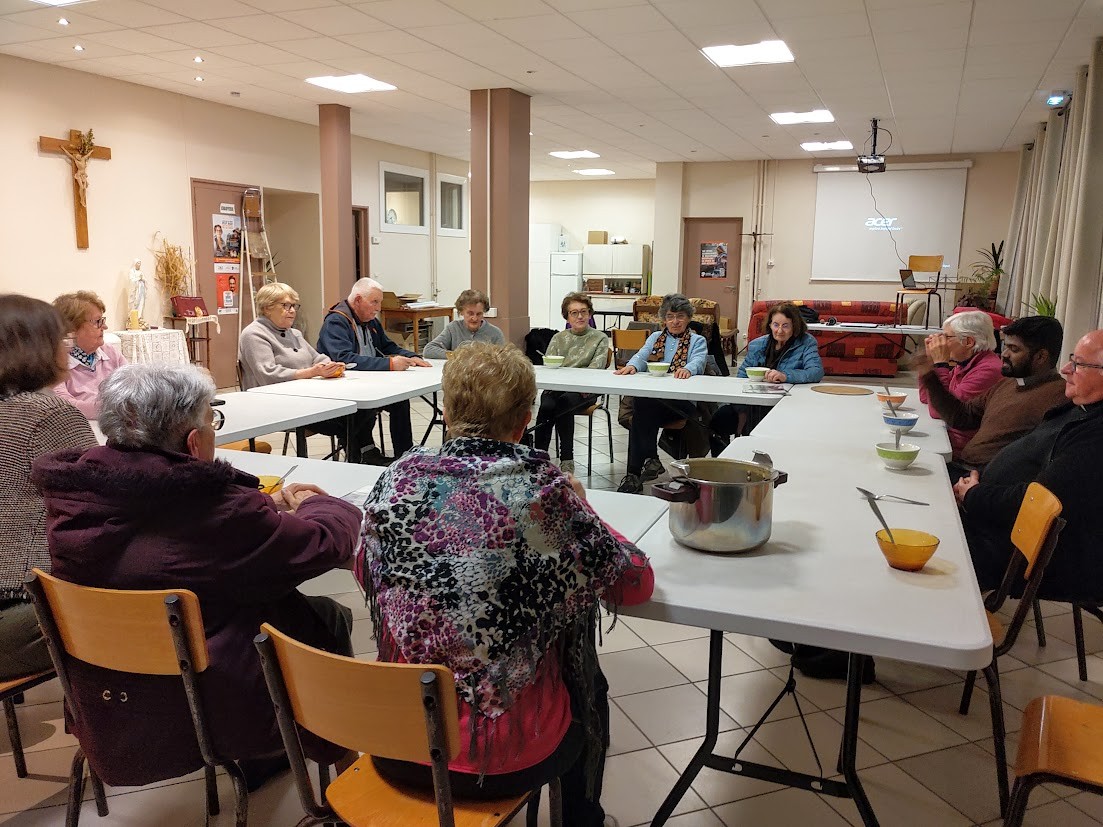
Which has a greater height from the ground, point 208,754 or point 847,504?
point 847,504

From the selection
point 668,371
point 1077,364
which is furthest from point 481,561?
point 668,371

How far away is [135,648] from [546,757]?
0.78m

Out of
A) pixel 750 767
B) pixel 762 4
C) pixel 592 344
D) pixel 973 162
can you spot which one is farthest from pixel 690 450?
pixel 973 162

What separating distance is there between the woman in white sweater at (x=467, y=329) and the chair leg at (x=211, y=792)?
3.52m

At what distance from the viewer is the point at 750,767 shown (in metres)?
1.90

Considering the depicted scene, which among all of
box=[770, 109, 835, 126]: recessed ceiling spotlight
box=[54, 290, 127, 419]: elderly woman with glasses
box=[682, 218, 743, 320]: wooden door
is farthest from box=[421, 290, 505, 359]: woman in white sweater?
box=[682, 218, 743, 320]: wooden door

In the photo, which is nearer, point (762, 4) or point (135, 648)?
point (135, 648)

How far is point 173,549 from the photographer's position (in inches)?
59.3

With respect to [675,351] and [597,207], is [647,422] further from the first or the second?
[597,207]

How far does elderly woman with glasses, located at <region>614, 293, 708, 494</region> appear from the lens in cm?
485

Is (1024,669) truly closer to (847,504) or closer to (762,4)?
(847,504)

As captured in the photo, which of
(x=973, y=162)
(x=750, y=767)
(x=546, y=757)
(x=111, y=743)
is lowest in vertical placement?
(x=750, y=767)

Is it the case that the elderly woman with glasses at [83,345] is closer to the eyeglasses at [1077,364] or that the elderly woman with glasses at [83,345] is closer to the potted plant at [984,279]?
the eyeglasses at [1077,364]

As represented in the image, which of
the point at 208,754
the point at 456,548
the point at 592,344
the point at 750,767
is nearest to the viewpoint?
the point at 456,548
